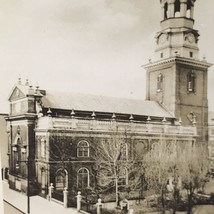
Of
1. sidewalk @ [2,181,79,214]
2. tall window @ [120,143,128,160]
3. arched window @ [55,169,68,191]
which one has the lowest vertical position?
sidewalk @ [2,181,79,214]

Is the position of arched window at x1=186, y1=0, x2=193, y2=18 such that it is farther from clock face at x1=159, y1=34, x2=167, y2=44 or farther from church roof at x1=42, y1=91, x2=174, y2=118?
church roof at x1=42, y1=91, x2=174, y2=118

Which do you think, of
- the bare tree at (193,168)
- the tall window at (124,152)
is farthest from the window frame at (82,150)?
the bare tree at (193,168)

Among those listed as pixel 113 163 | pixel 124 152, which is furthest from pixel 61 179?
pixel 124 152

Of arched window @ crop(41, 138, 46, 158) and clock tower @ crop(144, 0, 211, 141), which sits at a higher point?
clock tower @ crop(144, 0, 211, 141)

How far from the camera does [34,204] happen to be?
3025 mm

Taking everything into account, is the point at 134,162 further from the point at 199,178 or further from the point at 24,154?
the point at 24,154

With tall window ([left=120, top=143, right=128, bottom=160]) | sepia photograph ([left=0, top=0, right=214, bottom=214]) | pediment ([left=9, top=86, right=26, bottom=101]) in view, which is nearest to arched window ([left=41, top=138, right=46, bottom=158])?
sepia photograph ([left=0, top=0, right=214, bottom=214])

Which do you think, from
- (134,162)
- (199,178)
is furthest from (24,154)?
(199,178)

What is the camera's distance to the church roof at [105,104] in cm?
298

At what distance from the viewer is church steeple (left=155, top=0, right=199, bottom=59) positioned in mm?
2777

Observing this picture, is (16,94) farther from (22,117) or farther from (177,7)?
(177,7)

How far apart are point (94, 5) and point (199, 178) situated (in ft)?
4.81

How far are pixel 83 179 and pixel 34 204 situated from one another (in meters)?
0.43

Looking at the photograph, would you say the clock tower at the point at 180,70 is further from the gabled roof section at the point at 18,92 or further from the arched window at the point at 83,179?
the gabled roof section at the point at 18,92
